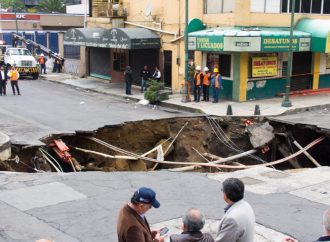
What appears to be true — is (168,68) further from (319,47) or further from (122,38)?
(319,47)

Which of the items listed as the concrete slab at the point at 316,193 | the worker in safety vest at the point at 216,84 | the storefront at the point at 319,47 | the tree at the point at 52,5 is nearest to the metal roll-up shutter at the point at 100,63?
the worker in safety vest at the point at 216,84

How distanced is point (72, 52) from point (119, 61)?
843 cm

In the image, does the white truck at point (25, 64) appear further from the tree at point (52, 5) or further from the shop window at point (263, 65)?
the tree at point (52, 5)

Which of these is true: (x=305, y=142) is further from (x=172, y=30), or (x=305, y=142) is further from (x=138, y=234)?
(x=138, y=234)

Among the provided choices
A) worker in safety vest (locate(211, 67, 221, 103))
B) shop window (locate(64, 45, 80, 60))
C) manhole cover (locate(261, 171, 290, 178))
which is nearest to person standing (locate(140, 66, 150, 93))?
worker in safety vest (locate(211, 67, 221, 103))

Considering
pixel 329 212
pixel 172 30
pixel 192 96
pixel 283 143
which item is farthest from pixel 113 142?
pixel 329 212

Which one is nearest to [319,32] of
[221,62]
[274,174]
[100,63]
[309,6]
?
[309,6]

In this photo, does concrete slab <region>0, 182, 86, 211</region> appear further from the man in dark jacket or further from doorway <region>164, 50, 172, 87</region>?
doorway <region>164, 50, 172, 87</region>

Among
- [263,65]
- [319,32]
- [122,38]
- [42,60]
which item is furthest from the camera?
[42,60]

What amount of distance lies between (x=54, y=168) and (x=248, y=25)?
13.0m

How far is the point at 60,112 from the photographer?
65.9 feet

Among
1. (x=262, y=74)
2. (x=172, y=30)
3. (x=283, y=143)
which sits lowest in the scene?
(x=283, y=143)

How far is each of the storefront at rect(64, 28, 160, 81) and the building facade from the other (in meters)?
0.12

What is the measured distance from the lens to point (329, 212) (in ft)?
15.4
